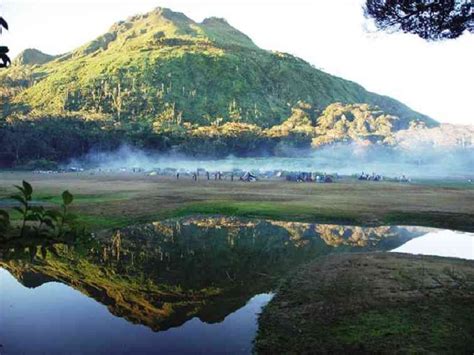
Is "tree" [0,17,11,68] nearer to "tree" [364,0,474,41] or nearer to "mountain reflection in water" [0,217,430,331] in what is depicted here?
"mountain reflection in water" [0,217,430,331]

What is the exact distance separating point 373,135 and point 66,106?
128 metres

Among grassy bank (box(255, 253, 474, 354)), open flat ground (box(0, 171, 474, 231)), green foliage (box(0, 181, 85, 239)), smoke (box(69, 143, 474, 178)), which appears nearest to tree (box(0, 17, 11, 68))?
green foliage (box(0, 181, 85, 239))

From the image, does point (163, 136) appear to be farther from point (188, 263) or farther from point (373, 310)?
point (373, 310)

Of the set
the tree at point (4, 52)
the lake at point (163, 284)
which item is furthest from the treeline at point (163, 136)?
the tree at point (4, 52)

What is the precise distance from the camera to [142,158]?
5354 inches

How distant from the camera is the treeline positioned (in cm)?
11669

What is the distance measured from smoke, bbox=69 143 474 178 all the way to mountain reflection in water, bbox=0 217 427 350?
94.6 meters

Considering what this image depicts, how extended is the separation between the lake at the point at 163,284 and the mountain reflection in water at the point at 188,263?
0.04m

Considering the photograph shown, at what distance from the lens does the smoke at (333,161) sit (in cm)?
12838

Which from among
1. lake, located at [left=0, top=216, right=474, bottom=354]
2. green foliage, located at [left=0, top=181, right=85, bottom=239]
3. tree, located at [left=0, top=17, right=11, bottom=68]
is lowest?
lake, located at [left=0, top=216, right=474, bottom=354]

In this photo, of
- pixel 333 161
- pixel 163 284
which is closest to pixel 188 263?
pixel 163 284

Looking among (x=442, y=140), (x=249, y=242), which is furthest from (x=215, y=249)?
(x=442, y=140)

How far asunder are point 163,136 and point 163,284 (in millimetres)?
130221

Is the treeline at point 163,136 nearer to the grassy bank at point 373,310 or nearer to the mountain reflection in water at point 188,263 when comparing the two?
the mountain reflection in water at point 188,263
